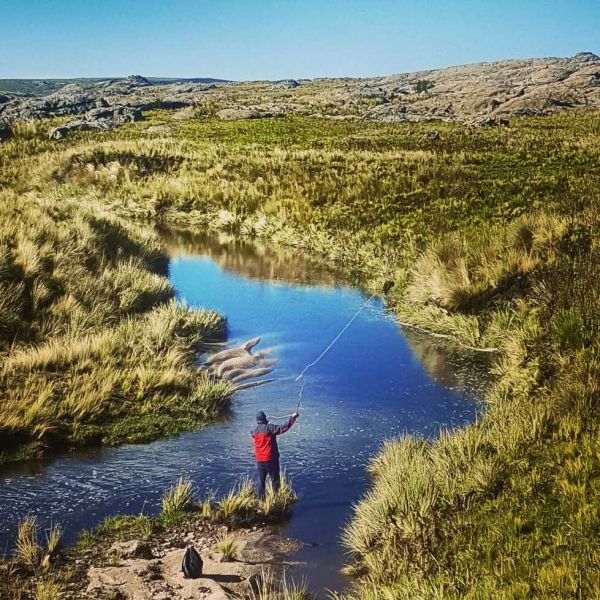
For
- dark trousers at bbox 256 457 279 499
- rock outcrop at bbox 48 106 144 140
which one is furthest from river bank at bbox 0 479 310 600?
rock outcrop at bbox 48 106 144 140

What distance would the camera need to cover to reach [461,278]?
52.2 ft

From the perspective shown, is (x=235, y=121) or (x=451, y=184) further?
(x=235, y=121)

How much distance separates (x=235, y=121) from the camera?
70.3 m

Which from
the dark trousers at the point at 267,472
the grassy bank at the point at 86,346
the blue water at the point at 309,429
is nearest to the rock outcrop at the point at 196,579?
the blue water at the point at 309,429

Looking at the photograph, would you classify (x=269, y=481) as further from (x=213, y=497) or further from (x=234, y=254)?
(x=234, y=254)

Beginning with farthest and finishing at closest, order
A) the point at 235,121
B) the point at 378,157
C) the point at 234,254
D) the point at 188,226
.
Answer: the point at 235,121 → the point at 378,157 → the point at 188,226 → the point at 234,254

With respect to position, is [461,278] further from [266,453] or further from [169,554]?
[169,554]

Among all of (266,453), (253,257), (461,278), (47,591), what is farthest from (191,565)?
(253,257)

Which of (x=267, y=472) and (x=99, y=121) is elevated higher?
(x=99, y=121)

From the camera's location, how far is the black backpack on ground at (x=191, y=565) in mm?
6664

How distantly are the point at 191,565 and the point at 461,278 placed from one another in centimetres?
1071

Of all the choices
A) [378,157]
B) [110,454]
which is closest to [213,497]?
[110,454]

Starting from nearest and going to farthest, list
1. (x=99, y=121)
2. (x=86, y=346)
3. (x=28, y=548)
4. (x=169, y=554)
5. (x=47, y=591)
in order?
1. (x=47, y=591)
2. (x=28, y=548)
3. (x=169, y=554)
4. (x=86, y=346)
5. (x=99, y=121)

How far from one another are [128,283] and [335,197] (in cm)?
1342
